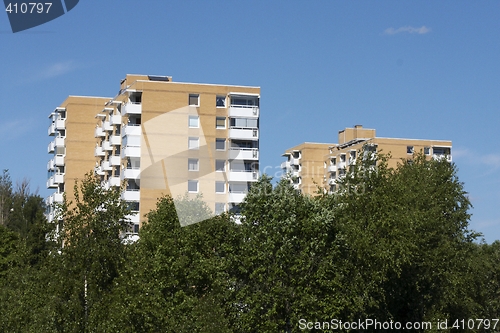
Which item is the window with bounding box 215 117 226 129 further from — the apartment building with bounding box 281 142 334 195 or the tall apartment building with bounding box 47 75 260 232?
the apartment building with bounding box 281 142 334 195

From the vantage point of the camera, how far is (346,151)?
14500cm

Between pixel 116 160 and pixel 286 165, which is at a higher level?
→ pixel 286 165

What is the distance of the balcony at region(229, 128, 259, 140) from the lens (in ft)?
333

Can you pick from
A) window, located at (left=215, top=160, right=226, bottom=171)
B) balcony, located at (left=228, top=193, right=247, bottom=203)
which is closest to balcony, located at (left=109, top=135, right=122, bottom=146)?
window, located at (left=215, top=160, right=226, bottom=171)

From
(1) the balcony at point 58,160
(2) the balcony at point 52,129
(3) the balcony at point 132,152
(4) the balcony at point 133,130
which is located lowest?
(3) the balcony at point 132,152

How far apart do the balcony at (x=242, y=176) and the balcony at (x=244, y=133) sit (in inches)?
178

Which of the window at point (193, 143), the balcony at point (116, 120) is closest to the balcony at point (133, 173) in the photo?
the window at point (193, 143)

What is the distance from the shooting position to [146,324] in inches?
1566

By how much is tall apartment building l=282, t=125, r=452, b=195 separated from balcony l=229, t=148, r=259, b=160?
28.3 meters

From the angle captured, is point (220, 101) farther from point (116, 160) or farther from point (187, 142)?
point (116, 160)

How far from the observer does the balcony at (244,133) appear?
101375 millimetres

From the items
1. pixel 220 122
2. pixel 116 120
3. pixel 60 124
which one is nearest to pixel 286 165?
pixel 60 124

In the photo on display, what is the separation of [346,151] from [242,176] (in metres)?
48.1

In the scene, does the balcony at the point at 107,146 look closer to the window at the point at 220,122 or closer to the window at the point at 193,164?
the window at the point at 193,164
